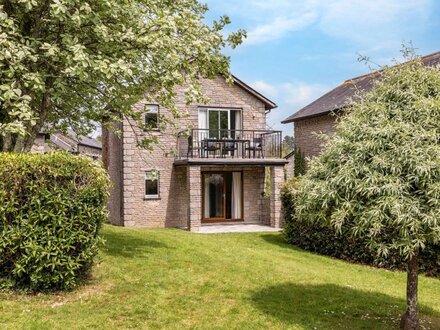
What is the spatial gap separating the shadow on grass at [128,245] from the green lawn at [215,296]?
0.03 m

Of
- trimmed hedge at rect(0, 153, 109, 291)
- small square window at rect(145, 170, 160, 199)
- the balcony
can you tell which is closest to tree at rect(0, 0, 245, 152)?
trimmed hedge at rect(0, 153, 109, 291)

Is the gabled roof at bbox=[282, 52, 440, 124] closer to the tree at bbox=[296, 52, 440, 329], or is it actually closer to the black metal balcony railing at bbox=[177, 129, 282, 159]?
the black metal balcony railing at bbox=[177, 129, 282, 159]

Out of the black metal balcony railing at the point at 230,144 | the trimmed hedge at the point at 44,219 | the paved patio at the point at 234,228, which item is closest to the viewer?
the trimmed hedge at the point at 44,219

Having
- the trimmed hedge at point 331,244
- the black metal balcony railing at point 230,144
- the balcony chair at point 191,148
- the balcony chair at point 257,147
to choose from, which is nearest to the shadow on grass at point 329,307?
the trimmed hedge at point 331,244

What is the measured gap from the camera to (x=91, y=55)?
8961 mm

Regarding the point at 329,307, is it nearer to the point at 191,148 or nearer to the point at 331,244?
the point at 331,244

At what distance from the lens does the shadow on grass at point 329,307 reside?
23.9 ft

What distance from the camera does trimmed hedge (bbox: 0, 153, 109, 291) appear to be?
7.14 m

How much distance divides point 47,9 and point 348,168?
756 centimetres

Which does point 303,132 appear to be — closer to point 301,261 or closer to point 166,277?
point 301,261

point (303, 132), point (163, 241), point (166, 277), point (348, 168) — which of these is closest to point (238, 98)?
point (303, 132)

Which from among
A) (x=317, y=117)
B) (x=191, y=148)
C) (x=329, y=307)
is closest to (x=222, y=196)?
(x=191, y=148)

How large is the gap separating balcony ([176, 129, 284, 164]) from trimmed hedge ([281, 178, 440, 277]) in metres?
4.44

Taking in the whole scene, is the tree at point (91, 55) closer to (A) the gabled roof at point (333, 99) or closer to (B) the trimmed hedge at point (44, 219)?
(B) the trimmed hedge at point (44, 219)
